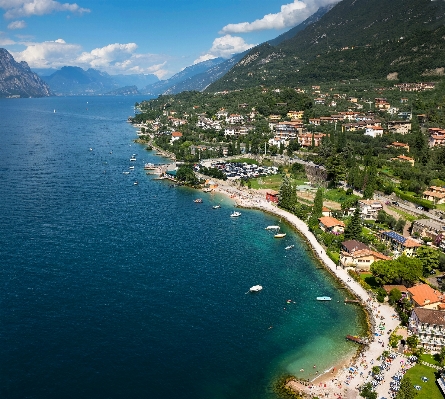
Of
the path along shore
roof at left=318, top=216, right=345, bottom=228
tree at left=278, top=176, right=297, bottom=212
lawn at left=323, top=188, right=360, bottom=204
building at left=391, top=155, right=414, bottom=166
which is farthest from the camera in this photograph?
building at left=391, top=155, right=414, bottom=166

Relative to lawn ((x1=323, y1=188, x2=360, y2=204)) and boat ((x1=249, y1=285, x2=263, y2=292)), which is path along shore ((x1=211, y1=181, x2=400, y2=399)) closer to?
boat ((x1=249, y1=285, x2=263, y2=292))

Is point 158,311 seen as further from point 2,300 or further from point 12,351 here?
point 2,300

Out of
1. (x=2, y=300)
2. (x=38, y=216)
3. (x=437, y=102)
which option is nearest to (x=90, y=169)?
(x=38, y=216)

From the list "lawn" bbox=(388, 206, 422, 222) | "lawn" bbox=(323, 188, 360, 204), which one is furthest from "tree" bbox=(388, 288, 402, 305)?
"lawn" bbox=(323, 188, 360, 204)

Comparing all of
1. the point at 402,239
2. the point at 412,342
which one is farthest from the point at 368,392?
the point at 402,239

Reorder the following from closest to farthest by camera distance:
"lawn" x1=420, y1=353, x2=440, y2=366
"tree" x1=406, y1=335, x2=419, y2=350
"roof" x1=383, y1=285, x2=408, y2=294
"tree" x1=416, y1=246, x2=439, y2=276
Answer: "lawn" x1=420, y1=353, x2=440, y2=366, "tree" x1=406, y1=335, x2=419, y2=350, "roof" x1=383, y1=285, x2=408, y2=294, "tree" x1=416, y1=246, x2=439, y2=276

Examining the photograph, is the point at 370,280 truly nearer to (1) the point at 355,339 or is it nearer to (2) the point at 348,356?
(1) the point at 355,339
